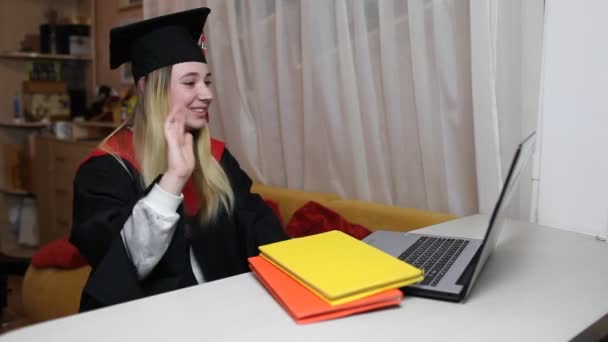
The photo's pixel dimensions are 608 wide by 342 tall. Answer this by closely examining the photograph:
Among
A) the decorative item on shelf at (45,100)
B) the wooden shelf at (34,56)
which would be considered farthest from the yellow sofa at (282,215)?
the wooden shelf at (34,56)

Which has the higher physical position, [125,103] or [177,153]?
[125,103]

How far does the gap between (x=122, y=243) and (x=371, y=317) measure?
0.65 m

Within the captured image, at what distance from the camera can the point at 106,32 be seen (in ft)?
12.7

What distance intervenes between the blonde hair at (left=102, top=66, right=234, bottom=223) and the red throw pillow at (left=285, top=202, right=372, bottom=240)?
34 centimetres

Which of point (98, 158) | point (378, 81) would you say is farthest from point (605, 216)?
point (98, 158)

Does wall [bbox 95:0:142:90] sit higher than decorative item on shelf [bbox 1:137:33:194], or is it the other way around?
wall [bbox 95:0:142:90]

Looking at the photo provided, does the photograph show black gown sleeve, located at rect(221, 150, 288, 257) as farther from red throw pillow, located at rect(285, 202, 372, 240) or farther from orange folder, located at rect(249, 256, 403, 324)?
orange folder, located at rect(249, 256, 403, 324)

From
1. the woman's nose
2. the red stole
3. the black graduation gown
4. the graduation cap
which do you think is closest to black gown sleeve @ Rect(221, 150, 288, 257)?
the black graduation gown

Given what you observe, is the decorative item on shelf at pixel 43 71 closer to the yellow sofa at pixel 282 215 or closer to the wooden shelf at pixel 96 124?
the wooden shelf at pixel 96 124

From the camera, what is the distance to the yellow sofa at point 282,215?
1780mm

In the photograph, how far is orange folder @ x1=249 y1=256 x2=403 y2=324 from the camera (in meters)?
0.78

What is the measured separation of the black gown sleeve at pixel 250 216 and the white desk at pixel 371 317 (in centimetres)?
62

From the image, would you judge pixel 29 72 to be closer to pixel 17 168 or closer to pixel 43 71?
pixel 43 71

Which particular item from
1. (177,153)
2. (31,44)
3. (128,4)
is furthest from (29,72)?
(177,153)
